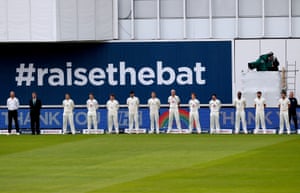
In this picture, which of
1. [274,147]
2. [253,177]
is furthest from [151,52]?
[253,177]

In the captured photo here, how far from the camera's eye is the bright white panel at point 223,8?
5448cm

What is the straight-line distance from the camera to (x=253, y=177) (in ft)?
91.0

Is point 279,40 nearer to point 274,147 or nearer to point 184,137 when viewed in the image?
point 184,137

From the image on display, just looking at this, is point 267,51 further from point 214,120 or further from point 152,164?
point 152,164

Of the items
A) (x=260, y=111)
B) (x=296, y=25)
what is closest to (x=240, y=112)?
(x=260, y=111)

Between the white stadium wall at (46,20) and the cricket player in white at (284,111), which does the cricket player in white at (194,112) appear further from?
the white stadium wall at (46,20)

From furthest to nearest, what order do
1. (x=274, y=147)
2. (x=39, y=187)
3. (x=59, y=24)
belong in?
1. (x=59, y=24)
2. (x=274, y=147)
3. (x=39, y=187)

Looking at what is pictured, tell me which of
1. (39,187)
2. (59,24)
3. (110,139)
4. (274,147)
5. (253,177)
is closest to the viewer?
(39,187)

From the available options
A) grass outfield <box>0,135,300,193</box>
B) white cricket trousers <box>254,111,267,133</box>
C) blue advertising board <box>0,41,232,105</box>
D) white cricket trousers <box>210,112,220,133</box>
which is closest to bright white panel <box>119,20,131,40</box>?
blue advertising board <box>0,41,232,105</box>

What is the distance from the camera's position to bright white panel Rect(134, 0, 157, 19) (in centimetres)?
5531

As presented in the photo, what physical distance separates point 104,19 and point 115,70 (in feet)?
8.22

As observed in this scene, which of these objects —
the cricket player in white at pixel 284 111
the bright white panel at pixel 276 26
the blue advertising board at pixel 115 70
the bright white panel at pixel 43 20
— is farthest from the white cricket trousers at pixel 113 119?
the bright white panel at pixel 276 26

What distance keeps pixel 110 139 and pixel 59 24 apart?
9521 mm

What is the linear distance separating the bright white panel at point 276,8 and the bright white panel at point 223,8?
1655 mm
